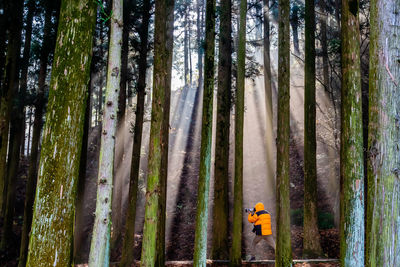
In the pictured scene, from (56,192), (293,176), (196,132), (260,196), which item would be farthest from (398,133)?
(196,132)

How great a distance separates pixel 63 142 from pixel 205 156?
3.26 metres

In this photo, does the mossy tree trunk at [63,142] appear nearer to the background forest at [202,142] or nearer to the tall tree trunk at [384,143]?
the background forest at [202,142]

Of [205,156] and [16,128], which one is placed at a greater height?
[16,128]

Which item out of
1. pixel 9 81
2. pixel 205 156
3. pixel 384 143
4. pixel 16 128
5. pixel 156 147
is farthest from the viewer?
pixel 16 128

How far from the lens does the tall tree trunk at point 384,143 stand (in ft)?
13.9

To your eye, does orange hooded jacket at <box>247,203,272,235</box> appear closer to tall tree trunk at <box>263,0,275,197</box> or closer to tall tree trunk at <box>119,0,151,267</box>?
tall tree trunk at <box>119,0,151,267</box>

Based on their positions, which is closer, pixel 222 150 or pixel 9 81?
pixel 9 81

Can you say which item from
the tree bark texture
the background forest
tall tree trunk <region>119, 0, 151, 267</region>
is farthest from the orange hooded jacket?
tall tree trunk <region>119, 0, 151, 267</region>

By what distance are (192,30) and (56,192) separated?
2896cm

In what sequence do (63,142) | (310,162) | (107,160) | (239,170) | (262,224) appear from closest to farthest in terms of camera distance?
(63,142)
(107,160)
(239,170)
(262,224)
(310,162)

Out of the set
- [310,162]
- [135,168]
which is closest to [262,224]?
[310,162]

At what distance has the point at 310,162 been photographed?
938cm

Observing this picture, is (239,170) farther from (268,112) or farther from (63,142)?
(268,112)

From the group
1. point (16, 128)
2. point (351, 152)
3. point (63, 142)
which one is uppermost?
point (16, 128)
